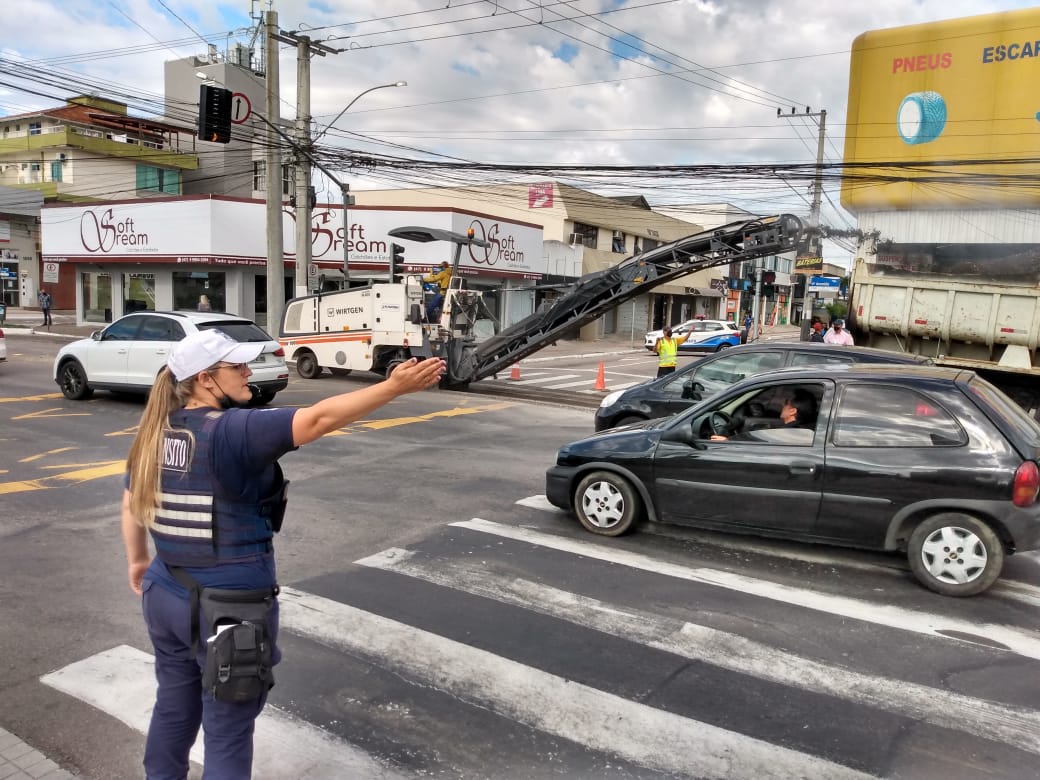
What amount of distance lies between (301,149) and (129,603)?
1753 cm

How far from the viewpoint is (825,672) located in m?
4.07

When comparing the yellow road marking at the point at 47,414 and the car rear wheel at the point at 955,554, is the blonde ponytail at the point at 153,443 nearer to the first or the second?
the car rear wheel at the point at 955,554

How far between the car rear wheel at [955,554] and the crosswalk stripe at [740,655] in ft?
5.00

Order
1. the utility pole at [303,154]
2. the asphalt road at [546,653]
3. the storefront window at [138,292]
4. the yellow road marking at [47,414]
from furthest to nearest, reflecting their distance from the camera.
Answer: the storefront window at [138,292] < the utility pole at [303,154] < the yellow road marking at [47,414] < the asphalt road at [546,653]

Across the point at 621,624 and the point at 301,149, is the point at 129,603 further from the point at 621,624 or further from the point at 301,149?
the point at 301,149

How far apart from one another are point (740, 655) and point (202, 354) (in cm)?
327

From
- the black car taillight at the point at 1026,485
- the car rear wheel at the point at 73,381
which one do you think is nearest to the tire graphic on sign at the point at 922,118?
the black car taillight at the point at 1026,485

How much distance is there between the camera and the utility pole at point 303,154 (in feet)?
69.0

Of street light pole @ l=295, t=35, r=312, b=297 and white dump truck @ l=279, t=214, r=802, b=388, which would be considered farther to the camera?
street light pole @ l=295, t=35, r=312, b=297

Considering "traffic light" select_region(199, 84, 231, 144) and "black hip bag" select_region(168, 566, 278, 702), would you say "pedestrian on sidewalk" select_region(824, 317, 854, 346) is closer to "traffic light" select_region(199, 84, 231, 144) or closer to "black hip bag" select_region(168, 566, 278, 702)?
"black hip bag" select_region(168, 566, 278, 702)

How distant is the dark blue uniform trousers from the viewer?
7.97 ft

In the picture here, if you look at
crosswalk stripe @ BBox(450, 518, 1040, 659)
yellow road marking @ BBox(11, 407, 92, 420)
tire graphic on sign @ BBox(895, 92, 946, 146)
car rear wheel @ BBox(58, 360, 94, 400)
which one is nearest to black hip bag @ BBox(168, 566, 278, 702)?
crosswalk stripe @ BBox(450, 518, 1040, 659)

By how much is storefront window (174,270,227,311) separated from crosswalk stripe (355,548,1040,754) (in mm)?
26205

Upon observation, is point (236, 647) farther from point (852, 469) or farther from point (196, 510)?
point (852, 469)
